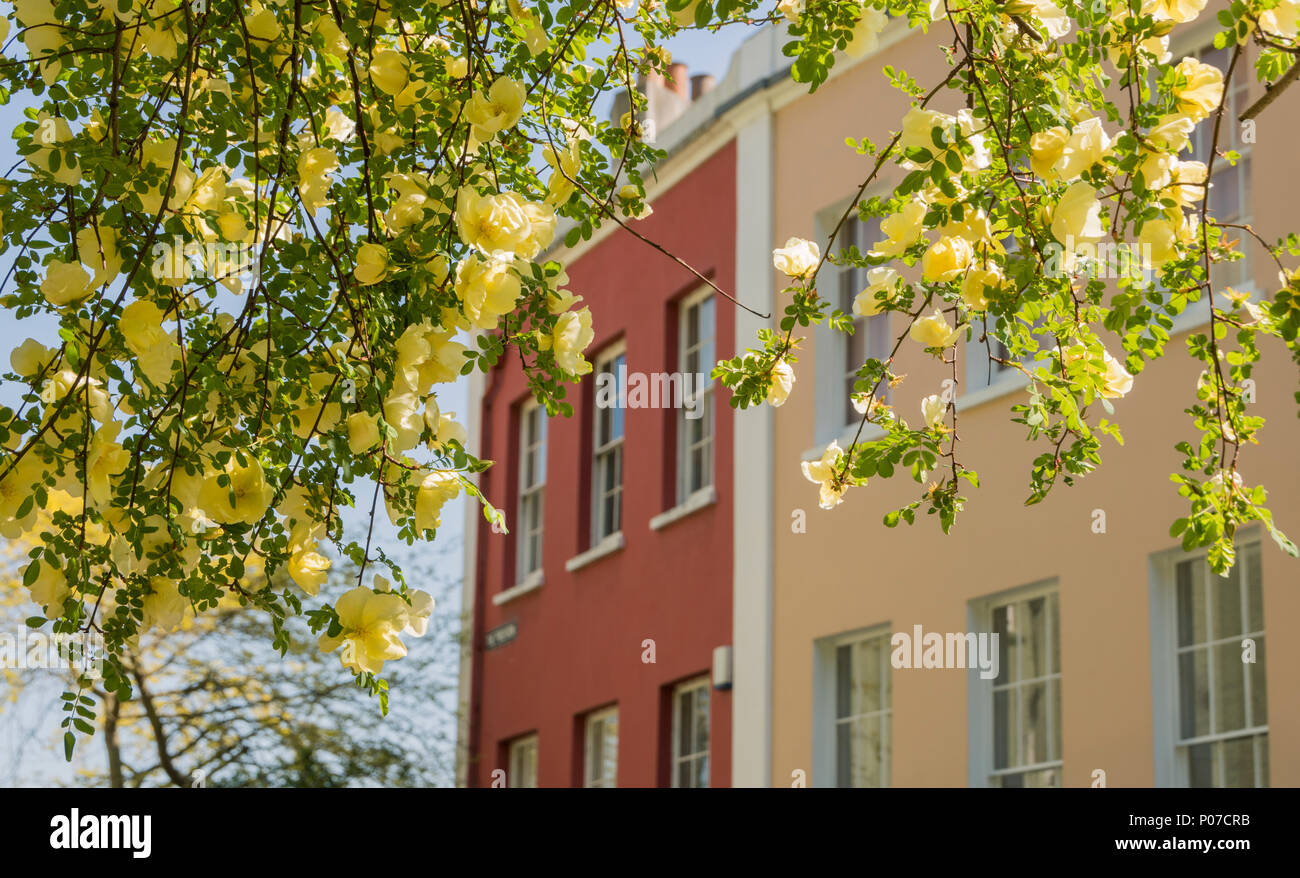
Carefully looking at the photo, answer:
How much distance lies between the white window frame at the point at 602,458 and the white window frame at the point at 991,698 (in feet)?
17.0

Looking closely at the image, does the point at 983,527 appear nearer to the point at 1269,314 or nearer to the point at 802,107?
the point at 802,107

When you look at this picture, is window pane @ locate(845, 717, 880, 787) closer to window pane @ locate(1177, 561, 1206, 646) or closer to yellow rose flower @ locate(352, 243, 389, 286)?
window pane @ locate(1177, 561, 1206, 646)

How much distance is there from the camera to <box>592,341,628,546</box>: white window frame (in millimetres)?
16531

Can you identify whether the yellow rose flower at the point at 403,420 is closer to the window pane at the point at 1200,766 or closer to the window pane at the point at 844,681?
the window pane at the point at 1200,766

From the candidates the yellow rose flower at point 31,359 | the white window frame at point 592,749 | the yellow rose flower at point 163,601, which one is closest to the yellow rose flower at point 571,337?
the yellow rose flower at point 163,601

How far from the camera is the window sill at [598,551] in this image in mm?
16094

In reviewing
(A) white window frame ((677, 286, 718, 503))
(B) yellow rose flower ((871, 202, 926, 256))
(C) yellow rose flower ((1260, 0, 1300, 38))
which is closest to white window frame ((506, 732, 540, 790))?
(A) white window frame ((677, 286, 718, 503))

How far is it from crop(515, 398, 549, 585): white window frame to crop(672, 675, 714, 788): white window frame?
2982 millimetres

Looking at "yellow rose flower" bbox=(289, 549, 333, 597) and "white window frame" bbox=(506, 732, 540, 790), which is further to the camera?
"white window frame" bbox=(506, 732, 540, 790)

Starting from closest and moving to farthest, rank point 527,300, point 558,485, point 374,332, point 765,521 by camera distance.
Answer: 1. point 374,332
2. point 527,300
3. point 765,521
4. point 558,485

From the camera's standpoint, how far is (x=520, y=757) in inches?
715
